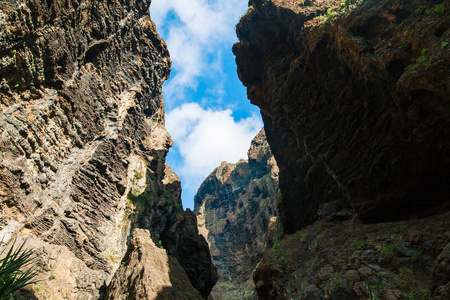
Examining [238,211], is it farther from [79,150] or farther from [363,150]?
[363,150]

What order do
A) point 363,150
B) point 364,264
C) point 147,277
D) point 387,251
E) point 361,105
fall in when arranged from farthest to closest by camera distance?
point 363,150 → point 361,105 → point 147,277 → point 364,264 → point 387,251

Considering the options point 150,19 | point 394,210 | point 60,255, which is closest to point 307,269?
point 394,210

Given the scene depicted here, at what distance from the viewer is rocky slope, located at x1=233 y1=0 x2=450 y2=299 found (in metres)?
10.3

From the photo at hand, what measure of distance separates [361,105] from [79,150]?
25.2m

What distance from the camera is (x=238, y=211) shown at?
77.4m

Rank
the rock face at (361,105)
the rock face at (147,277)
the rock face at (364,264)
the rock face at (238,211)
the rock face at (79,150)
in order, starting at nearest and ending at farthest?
the rock face at (364,264) < the rock face at (361,105) < the rock face at (147,277) < the rock face at (79,150) < the rock face at (238,211)

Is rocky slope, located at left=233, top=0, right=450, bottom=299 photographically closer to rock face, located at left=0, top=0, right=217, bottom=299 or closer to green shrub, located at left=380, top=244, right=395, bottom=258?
green shrub, located at left=380, top=244, right=395, bottom=258

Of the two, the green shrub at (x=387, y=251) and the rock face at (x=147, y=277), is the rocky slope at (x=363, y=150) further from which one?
the rock face at (x=147, y=277)

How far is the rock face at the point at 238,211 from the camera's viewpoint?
59.4m

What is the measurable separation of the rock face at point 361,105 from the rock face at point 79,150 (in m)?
17.4

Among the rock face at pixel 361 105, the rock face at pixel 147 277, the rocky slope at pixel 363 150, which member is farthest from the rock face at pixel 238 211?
the rock face at pixel 147 277

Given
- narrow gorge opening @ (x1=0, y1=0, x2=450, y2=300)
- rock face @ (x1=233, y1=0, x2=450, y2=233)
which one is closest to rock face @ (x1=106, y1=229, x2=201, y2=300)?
narrow gorge opening @ (x1=0, y1=0, x2=450, y2=300)

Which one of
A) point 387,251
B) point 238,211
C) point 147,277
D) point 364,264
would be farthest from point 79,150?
point 238,211

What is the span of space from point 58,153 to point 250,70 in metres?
22.1
